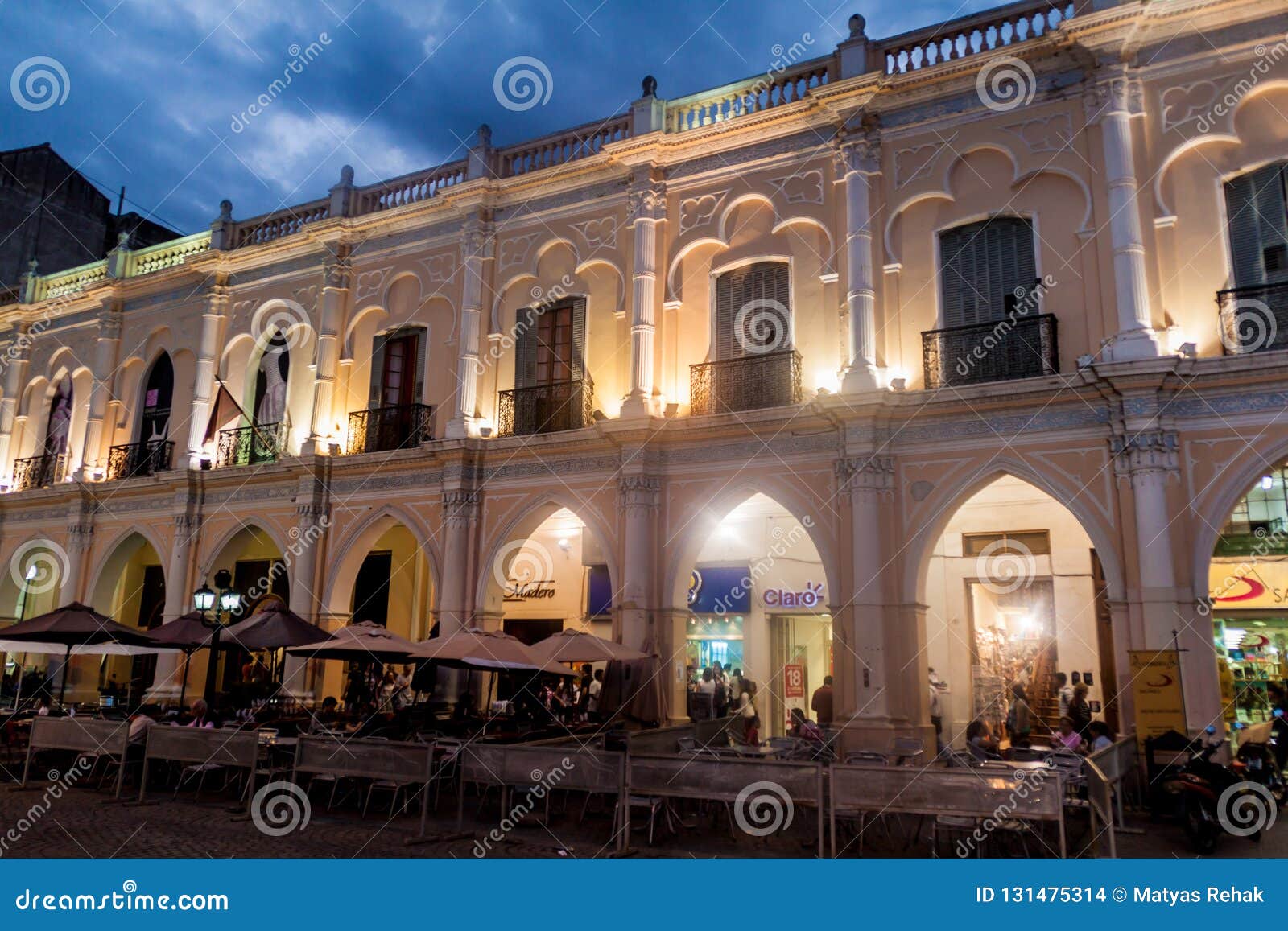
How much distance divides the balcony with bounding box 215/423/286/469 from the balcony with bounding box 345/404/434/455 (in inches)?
77.5

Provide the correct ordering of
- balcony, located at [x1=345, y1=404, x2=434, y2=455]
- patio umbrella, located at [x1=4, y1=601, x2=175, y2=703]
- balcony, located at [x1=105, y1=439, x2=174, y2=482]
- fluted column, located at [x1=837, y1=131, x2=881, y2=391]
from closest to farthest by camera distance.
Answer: patio umbrella, located at [x1=4, y1=601, x2=175, y2=703] → fluted column, located at [x1=837, y1=131, x2=881, y2=391] → balcony, located at [x1=345, y1=404, x2=434, y2=455] → balcony, located at [x1=105, y1=439, x2=174, y2=482]

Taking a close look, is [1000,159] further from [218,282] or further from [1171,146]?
[218,282]

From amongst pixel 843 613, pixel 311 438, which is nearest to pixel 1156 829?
pixel 843 613

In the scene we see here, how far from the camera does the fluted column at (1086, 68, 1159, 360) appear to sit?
13531mm

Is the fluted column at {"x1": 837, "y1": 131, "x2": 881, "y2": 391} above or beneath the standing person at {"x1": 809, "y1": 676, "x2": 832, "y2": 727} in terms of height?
above

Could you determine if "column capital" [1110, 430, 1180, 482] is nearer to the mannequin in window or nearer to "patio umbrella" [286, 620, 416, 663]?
"patio umbrella" [286, 620, 416, 663]

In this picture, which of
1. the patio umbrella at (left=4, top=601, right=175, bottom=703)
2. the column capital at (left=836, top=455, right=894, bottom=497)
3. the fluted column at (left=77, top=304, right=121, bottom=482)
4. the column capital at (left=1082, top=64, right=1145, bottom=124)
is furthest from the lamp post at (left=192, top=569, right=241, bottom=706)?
the column capital at (left=1082, top=64, right=1145, bottom=124)

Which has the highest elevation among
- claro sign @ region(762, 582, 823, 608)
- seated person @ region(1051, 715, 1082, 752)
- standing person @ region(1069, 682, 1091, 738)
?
claro sign @ region(762, 582, 823, 608)

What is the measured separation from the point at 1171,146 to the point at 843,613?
829 centimetres

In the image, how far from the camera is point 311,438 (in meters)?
20.9

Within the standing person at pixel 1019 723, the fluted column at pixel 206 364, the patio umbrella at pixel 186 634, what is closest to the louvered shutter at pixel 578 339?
the patio umbrella at pixel 186 634

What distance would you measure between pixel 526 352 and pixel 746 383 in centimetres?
502

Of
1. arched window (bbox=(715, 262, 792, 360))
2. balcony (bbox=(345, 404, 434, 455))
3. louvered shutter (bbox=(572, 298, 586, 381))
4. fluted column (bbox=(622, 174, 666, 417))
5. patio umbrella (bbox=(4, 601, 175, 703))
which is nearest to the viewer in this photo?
patio umbrella (bbox=(4, 601, 175, 703))

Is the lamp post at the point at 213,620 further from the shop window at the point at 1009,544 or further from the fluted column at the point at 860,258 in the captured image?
the shop window at the point at 1009,544
